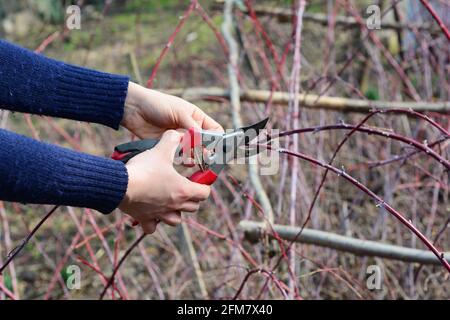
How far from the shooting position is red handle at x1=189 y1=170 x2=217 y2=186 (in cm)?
157

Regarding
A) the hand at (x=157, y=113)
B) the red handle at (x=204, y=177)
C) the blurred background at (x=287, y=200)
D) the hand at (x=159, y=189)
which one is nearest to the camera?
the hand at (x=159, y=189)

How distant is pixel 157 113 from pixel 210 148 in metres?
0.17

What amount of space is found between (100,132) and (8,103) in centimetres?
313

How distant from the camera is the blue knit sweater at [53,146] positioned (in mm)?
1329

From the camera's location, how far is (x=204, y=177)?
1574mm

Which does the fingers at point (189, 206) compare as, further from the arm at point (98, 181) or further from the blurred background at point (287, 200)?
the blurred background at point (287, 200)

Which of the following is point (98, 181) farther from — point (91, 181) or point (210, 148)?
point (210, 148)

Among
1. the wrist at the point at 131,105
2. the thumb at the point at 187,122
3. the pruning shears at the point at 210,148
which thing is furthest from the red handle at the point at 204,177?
the wrist at the point at 131,105

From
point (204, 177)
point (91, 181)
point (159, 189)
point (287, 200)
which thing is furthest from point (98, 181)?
point (287, 200)

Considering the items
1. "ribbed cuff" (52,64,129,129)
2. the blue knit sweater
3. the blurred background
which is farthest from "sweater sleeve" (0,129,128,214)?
the blurred background

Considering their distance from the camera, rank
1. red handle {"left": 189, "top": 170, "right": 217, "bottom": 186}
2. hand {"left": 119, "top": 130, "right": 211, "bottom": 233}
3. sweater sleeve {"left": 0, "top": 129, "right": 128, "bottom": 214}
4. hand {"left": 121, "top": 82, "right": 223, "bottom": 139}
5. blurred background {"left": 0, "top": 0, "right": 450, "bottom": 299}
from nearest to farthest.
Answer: sweater sleeve {"left": 0, "top": 129, "right": 128, "bottom": 214}, hand {"left": 119, "top": 130, "right": 211, "bottom": 233}, red handle {"left": 189, "top": 170, "right": 217, "bottom": 186}, hand {"left": 121, "top": 82, "right": 223, "bottom": 139}, blurred background {"left": 0, "top": 0, "right": 450, "bottom": 299}

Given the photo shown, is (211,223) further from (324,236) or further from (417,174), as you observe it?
(324,236)

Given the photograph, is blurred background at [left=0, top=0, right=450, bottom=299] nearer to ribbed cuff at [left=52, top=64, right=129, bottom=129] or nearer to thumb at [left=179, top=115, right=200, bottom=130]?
thumb at [left=179, top=115, right=200, bottom=130]
